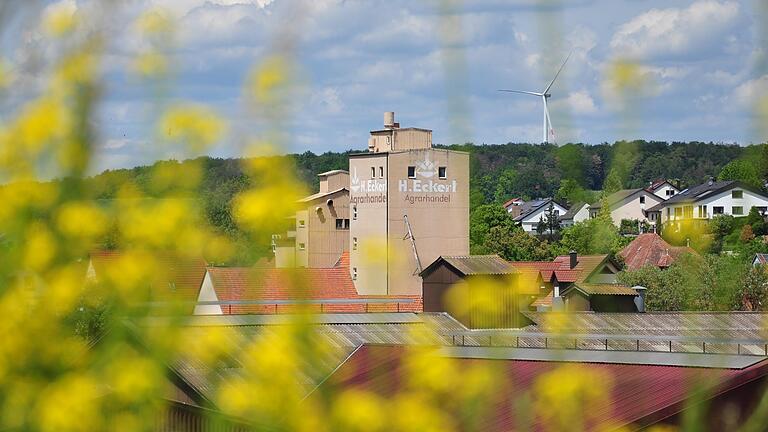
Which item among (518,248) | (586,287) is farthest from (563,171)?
(518,248)

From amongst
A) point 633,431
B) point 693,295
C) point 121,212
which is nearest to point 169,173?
point 121,212

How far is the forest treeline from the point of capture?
120 centimetres

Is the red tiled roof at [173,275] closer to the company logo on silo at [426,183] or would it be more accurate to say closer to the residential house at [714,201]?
the residential house at [714,201]

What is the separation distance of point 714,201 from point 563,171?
0.36 meters

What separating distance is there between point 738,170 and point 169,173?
0.72m

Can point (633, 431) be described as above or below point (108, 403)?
below

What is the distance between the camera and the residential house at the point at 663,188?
1560 millimetres

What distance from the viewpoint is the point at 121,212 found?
62.1 inches

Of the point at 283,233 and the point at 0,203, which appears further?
the point at 0,203

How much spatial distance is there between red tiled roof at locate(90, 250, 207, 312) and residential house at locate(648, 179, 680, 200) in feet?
2.16

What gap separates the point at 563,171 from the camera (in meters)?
1.22

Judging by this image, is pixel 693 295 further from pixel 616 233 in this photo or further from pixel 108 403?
pixel 108 403

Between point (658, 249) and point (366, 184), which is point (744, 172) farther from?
point (366, 184)

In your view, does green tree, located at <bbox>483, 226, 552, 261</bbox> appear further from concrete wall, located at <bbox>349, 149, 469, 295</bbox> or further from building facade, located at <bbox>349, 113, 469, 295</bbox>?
building facade, located at <bbox>349, 113, 469, 295</bbox>
